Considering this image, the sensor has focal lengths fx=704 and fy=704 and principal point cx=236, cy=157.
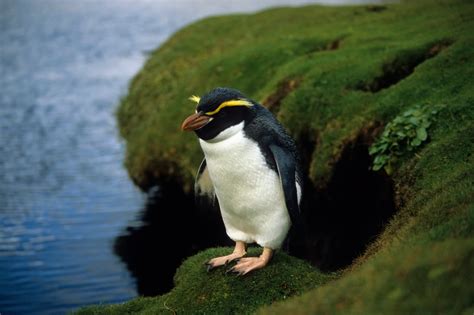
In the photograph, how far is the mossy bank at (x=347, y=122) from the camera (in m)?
4.50

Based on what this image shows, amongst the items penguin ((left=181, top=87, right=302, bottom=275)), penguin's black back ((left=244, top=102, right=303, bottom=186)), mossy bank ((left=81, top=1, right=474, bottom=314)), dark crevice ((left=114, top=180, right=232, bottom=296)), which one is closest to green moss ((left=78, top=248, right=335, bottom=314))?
mossy bank ((left=81, top=1, right=474, bottom=314))

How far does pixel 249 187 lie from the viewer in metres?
6.62

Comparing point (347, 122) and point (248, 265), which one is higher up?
point (347, 122)

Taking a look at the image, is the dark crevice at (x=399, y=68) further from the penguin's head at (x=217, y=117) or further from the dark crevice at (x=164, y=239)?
the penguin's head at (x=217, y=117)

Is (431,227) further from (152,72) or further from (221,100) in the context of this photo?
(152,72)

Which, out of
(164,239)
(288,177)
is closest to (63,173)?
(164,239)

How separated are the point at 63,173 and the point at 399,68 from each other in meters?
11.0

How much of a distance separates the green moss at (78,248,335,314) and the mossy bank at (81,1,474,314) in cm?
1

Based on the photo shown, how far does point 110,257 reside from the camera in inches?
536

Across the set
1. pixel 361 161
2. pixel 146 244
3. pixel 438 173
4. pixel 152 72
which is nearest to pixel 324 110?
pixel 361 161

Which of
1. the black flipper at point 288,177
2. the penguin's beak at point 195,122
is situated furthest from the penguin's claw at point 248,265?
the penguin's beak at point 195,122

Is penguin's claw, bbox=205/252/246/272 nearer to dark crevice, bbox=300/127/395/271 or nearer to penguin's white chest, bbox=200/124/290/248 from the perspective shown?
penguin's white chest, bbox=200/124/290/248

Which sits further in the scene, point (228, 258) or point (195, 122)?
point (228, 258)

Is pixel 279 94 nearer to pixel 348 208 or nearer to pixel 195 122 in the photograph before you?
pixel 348 208
